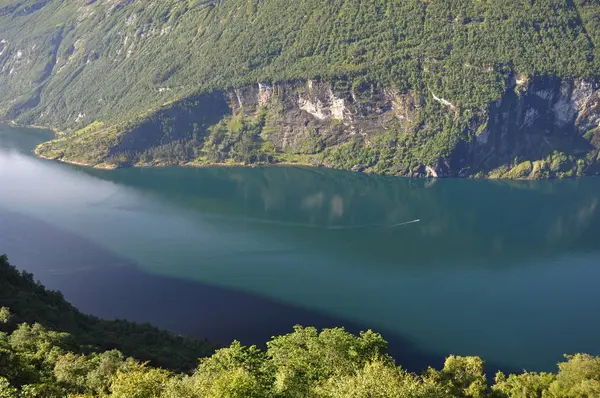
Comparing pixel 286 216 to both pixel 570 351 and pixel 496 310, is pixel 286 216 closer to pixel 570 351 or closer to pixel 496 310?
pixel 496 310

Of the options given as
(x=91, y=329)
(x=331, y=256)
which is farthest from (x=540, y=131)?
(x=91, y=329)

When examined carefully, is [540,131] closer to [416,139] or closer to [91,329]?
[416,139]

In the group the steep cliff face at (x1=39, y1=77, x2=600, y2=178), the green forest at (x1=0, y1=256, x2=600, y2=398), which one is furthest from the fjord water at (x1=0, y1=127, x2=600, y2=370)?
the green forest at (x1=0, y1=256, x2=600, y2=398)

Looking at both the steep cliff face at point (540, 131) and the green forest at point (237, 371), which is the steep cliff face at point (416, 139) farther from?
the green forest at point (237, 371)

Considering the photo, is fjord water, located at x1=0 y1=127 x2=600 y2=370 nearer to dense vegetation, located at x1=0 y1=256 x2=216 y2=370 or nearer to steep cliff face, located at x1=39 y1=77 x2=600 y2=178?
dense vegetation, located at x1=0 y1=256 x2=216 y2=370

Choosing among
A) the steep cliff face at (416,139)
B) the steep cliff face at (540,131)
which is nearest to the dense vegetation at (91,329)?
the steep cliff face at (416,139)

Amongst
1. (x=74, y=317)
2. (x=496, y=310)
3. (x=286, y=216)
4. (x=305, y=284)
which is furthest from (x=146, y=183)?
(x=496, y=310)
